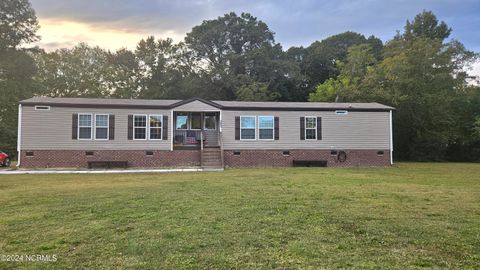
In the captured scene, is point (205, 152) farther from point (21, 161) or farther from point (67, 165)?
point (21, 161)

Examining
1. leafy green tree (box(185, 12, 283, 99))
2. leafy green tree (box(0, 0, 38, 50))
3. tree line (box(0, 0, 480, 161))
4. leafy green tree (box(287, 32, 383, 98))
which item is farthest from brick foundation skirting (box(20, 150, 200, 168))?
leafy green tree (box(287, 32, 383, 98))

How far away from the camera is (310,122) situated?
20.4 meters

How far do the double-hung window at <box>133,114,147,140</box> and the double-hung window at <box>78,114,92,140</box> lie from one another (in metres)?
2.25

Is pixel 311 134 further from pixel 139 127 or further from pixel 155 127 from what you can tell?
pixel 139 127

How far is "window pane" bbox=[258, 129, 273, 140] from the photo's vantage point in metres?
20.0

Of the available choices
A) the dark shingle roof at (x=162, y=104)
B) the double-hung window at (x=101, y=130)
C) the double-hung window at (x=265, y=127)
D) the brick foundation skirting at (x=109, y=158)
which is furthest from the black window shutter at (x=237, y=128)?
the double-hung window at (x=101, y=130)

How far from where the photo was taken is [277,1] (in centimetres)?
1641

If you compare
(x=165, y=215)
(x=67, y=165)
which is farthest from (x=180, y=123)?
(x=165, y=215)

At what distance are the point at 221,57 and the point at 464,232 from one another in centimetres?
3854

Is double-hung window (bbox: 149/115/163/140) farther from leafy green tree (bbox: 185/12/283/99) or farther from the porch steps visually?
leafy green tree (bbox: 185/12/283/99)

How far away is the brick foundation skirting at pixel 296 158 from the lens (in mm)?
19812

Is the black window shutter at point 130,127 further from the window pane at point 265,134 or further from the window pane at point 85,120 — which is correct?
the window pane at point 265,134

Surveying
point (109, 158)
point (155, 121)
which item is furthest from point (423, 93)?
point (109, 158)

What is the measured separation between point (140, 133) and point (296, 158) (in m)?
8.54
